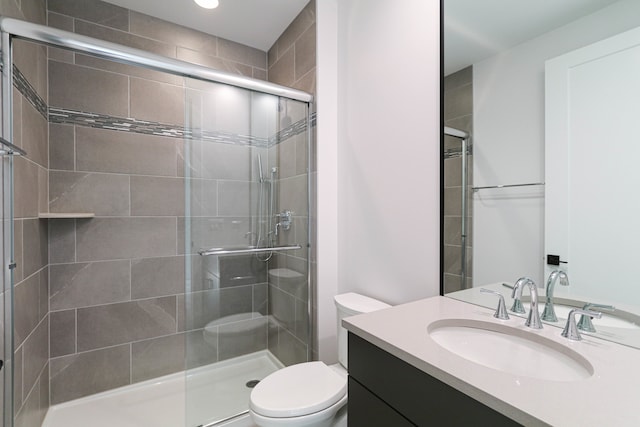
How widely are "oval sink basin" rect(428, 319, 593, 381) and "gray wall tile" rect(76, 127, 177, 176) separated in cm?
205

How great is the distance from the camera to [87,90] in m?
1.86

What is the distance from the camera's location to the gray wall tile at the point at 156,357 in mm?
1999

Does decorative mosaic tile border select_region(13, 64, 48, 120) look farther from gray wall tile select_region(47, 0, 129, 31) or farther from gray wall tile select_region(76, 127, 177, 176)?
gray wall tile select_region(47, 0, 129, 31)

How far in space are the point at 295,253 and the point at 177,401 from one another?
127 centimetres

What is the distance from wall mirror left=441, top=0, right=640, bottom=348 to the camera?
0.79 metres

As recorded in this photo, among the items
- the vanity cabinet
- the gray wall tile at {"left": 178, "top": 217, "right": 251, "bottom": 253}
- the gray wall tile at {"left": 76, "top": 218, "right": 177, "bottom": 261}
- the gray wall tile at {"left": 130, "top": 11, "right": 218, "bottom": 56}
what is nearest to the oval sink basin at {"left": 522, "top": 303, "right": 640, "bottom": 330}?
the vanity cabinet

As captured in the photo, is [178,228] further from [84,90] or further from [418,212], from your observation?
[418,212]

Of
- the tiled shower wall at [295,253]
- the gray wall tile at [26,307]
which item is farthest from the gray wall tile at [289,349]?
the gray wall tile at [26,307]

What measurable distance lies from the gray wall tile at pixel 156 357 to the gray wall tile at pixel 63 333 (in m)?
0.35

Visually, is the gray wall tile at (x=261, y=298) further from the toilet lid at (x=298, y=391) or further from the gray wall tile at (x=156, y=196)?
the gray wall tile at (x=156, y=196)

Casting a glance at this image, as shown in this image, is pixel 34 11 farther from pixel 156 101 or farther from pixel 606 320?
pixel 606 320

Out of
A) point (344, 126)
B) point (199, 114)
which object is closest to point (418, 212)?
point (344, 126)

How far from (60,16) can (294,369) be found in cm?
257

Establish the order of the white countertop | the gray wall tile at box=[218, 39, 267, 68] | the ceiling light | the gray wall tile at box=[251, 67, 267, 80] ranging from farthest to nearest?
the gray wall tile at box=[251, 67, 267, 80]
the gray wall tile at box=[218, 39, 267, 68]
the ceiling light
the white countertop
